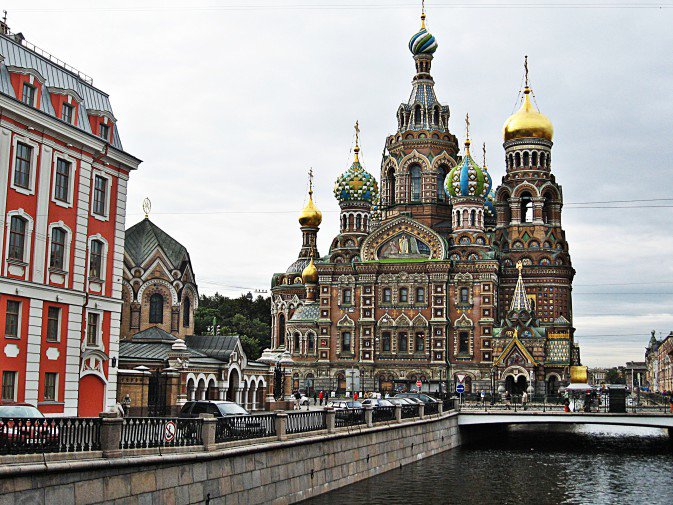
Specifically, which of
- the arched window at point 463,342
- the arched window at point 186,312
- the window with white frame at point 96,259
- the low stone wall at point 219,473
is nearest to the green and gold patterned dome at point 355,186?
the arched window at point 463,342

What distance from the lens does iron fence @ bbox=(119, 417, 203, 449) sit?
1755 cm

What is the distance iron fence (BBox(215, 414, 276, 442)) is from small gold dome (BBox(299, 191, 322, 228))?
65611 mm

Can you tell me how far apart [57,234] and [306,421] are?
32.7 ft

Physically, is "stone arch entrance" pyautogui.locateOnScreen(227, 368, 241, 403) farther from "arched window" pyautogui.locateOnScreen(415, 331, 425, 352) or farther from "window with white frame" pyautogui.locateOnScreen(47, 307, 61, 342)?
"arched window" pyautogui.locateOnScreen(415, 331, 425, 352)

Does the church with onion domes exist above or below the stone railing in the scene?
above

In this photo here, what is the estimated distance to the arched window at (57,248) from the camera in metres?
27.3

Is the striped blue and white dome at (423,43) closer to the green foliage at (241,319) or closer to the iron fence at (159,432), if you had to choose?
the green foliage at (241,319)

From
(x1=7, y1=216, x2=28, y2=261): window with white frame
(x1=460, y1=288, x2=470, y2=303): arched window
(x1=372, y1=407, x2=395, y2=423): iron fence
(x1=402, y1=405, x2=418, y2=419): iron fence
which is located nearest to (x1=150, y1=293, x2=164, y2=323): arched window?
(x1=402, y1=405, x2=418, y2=419): iron fence

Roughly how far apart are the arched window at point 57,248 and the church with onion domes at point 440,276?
40633 millimetres

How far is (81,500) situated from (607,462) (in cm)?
2950

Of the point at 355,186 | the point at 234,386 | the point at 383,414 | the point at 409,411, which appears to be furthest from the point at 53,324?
the point at 355,186

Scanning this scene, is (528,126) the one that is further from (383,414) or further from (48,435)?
(48,435)

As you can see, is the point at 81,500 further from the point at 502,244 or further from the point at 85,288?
the point at 502,244

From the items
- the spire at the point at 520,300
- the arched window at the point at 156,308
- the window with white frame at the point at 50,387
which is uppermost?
the spire at the point at 520,300
